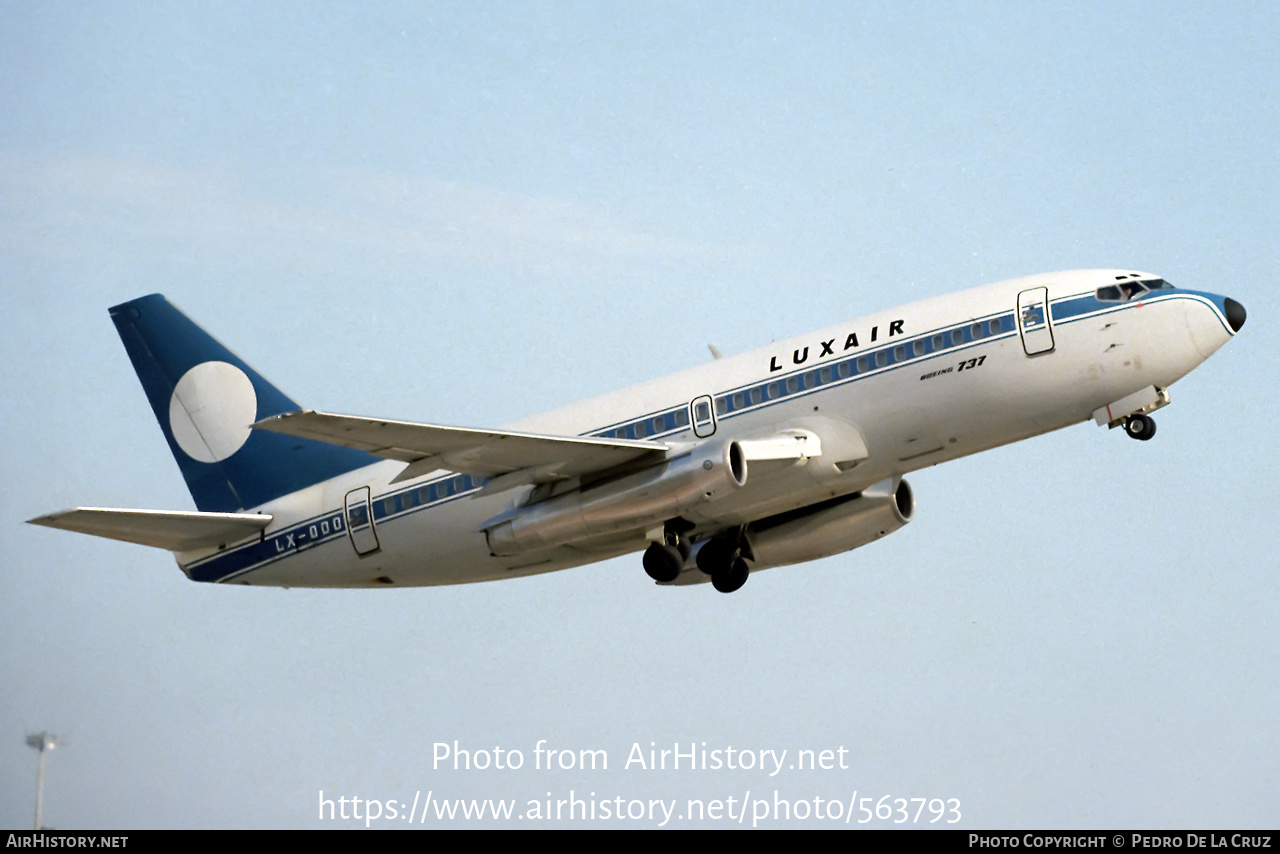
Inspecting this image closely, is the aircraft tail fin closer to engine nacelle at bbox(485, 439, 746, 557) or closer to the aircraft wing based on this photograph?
the aircraft wing

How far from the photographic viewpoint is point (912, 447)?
3425 centimetres

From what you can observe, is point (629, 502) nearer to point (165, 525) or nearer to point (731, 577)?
point (731, 577)

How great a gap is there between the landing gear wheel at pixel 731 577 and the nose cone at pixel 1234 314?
41.7ft

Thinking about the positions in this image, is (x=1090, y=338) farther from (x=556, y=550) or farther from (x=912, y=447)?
(x=556, y=550)

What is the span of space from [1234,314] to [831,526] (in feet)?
35.1

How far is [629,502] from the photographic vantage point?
34656 millimetres

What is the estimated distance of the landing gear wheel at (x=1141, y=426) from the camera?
110 feet

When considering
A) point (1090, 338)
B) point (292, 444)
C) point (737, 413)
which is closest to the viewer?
point (1090, 338)

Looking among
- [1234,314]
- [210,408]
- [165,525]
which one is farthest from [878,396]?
[210,408]

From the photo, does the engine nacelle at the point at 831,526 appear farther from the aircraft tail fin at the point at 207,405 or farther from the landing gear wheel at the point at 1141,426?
the aircraft tail fin at the point at 207,405

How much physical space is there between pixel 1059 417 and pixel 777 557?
8.81 m

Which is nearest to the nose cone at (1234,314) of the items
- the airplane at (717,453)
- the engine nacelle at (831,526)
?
the airplane at (717,453)
